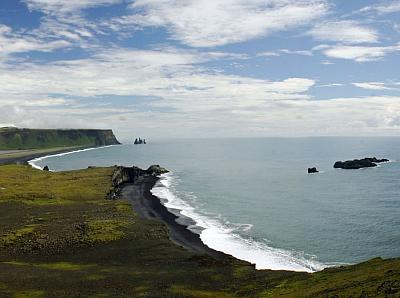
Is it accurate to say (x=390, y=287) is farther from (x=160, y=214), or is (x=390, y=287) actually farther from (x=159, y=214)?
(x=159, y=214)

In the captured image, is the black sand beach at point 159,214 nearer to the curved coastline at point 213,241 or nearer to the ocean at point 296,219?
the curved coastline at point 213,241

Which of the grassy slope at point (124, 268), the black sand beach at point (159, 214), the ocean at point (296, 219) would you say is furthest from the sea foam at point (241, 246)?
the grassy slope at point (124, 268)

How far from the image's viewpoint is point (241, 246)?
93500 millimetres

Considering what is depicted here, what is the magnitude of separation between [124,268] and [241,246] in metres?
30.1

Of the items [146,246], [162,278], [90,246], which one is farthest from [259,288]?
[90,246]

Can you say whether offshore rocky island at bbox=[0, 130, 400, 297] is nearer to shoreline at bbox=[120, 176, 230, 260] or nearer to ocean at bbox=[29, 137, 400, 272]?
shoreline at bbox=[120, 176, 230, 260]

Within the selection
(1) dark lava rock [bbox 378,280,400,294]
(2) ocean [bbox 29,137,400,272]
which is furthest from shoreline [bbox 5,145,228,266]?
(1) dark lava rock [bbox 378,280,400,294]

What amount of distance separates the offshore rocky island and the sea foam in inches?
150

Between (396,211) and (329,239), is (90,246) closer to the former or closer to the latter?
(329,239)

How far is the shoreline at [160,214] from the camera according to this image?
91062mm

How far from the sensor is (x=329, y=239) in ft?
319

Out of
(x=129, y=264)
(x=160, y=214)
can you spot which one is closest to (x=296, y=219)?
(x=160, y=214)

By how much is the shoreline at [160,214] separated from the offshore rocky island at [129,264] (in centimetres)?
24

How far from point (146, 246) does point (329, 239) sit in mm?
40705
